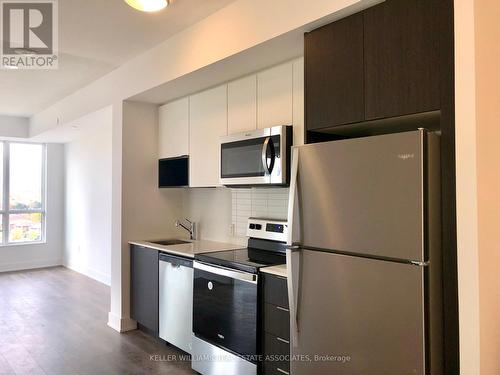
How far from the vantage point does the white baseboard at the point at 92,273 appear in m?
6.18

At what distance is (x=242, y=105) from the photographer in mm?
3207

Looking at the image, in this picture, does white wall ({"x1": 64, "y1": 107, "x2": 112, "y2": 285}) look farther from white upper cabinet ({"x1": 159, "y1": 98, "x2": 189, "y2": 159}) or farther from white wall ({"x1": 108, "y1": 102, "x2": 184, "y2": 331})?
white upper cabinet ({"x1": 159, "y1": 98, "x2": 189, "y2": 159})

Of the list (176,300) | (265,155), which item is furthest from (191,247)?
(265,155)

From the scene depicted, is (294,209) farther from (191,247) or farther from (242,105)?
(191,247)

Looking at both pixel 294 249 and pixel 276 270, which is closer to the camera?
pixel 294 249

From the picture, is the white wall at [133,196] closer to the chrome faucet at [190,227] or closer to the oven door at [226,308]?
the chrome faucet at [190,227]

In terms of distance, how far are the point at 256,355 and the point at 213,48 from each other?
2155mm

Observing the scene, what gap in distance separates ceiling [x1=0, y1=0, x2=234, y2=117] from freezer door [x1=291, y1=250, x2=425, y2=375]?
1.98 m

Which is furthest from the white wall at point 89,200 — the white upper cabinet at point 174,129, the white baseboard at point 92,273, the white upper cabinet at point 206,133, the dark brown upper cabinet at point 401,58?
the dark brown upper cabinet at point 401,58

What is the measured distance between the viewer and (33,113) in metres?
6.61

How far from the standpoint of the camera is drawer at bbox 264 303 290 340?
93.8 inches

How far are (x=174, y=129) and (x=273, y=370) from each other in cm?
253

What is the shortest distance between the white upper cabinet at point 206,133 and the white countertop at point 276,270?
118cm
